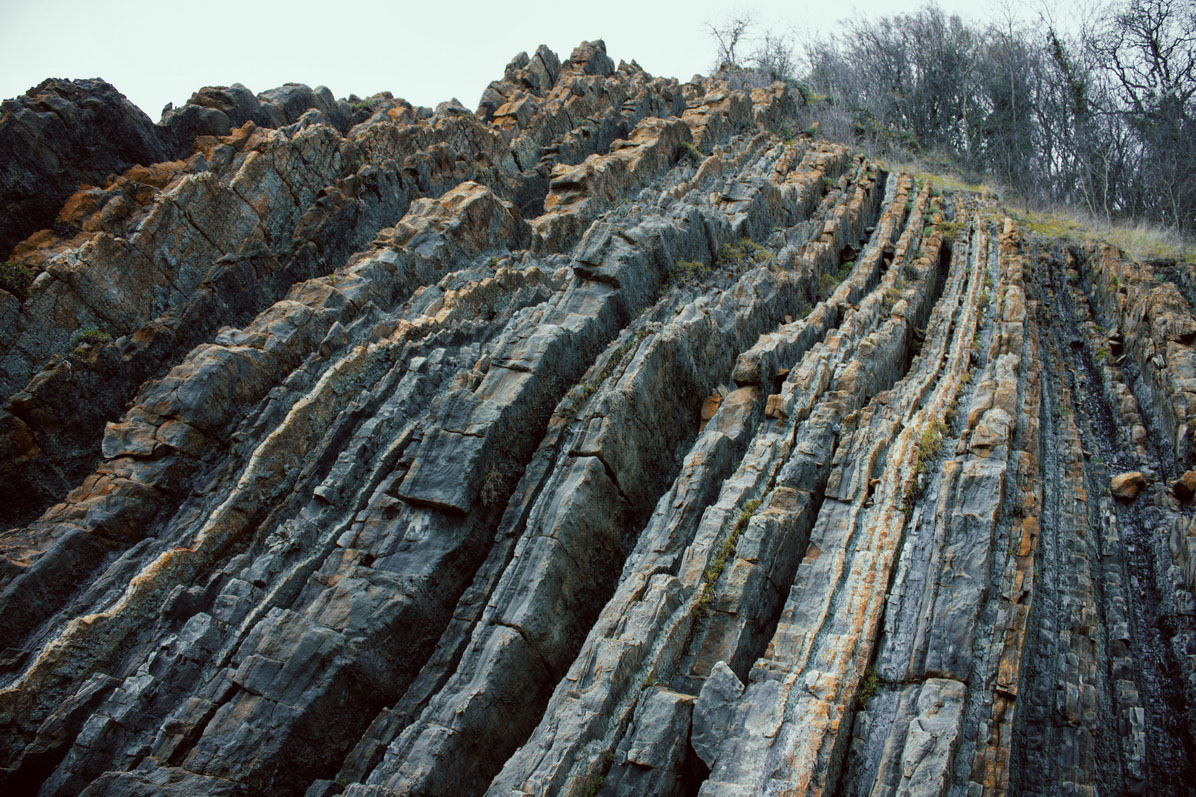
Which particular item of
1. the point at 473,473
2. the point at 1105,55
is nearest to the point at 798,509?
the point at 473,473

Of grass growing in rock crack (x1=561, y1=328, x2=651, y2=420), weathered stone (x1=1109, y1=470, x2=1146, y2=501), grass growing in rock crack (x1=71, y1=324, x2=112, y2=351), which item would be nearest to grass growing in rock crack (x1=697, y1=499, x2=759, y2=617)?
grass growing in rock crack (x1=561, y1=328, x2=651, y2=420)

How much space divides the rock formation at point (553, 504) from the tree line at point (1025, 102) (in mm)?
15162

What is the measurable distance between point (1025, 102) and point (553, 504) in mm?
44100

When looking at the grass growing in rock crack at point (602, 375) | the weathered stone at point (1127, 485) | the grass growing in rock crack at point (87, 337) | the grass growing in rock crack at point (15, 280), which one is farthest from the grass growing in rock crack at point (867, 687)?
the grass growing in rock crack at point (15, 280)

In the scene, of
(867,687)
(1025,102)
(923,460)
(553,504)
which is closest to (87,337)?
(553,504)

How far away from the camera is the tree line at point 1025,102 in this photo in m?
31.4

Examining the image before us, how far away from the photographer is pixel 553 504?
11.1 meters

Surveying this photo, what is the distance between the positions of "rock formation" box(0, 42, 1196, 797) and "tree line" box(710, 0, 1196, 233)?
15.2 m

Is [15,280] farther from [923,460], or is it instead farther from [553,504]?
[923,460]

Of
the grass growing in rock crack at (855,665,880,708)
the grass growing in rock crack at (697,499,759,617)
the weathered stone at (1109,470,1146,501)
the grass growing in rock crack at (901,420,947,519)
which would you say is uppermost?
the weathered stone at (1109,470,1146,501)

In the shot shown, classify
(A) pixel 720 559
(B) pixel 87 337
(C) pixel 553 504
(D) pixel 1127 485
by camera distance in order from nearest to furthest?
(A) pixel 720 559 < (C) pixel 553 504 < (D) pixel 1127 485 < (B) pixel 87 337

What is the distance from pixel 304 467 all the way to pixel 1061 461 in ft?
47.2

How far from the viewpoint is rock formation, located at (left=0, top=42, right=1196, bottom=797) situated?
8273mm

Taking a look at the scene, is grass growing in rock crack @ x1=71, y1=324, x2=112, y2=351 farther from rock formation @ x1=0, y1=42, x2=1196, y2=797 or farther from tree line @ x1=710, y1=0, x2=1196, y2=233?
tree line @ x1=710, y1=0, x2=1196, y2=233
